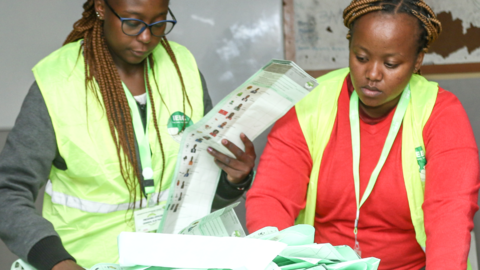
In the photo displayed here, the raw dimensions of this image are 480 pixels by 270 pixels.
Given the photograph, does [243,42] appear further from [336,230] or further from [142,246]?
[142,246]

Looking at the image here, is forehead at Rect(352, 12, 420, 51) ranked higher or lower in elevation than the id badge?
higher

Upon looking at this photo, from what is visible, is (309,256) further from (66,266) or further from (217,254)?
(66,266)

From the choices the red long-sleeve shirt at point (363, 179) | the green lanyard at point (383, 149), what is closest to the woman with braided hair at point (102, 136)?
the red long-sleeve shirt at point (363, 179)

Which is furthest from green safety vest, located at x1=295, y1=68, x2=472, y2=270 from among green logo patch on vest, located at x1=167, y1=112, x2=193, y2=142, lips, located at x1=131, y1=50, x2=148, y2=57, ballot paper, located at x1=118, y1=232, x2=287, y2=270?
ballot paper, located at x1=118, y1=232, x2=287, y2=270

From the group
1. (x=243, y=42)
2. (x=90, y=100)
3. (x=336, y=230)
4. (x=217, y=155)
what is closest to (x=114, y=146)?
(x=90, y=100)

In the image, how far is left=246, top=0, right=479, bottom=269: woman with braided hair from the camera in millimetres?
1107

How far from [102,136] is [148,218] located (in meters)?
0.28

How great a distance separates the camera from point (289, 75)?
3.71 feet

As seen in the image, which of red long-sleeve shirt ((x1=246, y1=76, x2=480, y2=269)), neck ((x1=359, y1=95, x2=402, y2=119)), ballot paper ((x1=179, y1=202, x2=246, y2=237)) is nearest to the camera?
ballot paper ((x1=179, y1=202, x2=246, y2=237))

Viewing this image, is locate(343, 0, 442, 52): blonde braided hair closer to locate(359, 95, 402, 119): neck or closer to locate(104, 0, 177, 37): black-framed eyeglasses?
locate(359, 95, 402, 119): neck

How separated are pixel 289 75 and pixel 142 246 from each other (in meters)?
0.60

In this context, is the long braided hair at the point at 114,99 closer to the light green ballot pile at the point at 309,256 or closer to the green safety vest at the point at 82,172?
the green safety vest at the point at 82,172

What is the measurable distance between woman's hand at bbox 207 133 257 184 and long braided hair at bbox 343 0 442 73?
46 centimetres

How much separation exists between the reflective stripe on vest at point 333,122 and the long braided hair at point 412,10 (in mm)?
134
